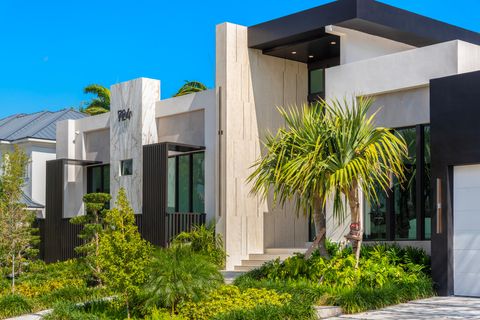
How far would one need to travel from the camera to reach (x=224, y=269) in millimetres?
20234

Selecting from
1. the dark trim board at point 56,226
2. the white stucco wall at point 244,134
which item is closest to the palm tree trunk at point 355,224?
the white stucco wall at point 244,134

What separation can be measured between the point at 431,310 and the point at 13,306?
25.8 ft

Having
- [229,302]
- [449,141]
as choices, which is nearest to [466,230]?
[449,141]

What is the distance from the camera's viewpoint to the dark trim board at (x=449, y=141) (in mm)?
15305

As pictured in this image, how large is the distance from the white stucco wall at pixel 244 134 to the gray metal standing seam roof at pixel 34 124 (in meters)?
13.8

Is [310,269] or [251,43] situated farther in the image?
[251,43]

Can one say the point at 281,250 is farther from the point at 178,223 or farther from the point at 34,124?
the point at 34,124

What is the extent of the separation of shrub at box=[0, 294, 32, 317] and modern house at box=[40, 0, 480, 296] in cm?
567

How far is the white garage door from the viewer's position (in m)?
15.3

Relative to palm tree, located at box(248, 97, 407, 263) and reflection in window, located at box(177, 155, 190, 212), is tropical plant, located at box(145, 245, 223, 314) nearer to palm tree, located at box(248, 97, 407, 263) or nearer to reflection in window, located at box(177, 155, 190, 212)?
palm tree, located at box(248, 97, 407, 263)

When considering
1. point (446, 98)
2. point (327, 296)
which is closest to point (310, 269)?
point (327, 296)

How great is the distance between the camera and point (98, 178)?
26922 millimetres

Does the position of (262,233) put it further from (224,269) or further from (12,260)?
(12,260)

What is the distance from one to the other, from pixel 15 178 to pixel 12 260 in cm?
191
